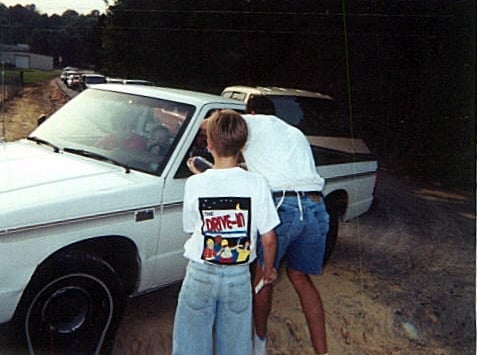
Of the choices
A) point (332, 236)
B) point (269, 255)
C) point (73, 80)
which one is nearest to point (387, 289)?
point (332, 236)

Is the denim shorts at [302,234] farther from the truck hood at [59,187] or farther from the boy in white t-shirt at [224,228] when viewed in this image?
the truck hood at [59,187]

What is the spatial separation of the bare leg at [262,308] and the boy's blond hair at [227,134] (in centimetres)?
69

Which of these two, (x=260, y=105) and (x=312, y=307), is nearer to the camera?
(x=260, y=105)

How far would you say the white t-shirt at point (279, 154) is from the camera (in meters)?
2.29

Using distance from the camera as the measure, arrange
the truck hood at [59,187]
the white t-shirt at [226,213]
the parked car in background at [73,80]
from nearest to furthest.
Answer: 1. the white t-shirt at [226,213]
2. the truck hood at [59,187]
3. the parked car in background at [73,80]

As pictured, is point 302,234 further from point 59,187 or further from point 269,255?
point 59,187

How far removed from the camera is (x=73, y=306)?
2385 millimetres

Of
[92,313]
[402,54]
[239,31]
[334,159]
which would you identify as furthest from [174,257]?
[402,54]

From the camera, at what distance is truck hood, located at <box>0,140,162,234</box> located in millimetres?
2164

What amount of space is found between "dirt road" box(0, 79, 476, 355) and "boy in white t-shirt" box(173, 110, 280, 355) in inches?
18.1

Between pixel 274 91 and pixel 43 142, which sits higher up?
pixel 274 91

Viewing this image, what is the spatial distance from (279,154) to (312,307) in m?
0.78

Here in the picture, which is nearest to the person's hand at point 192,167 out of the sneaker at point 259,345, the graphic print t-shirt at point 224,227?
the graphic print t-shirt at point 224,227

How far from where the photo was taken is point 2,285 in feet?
6.90
